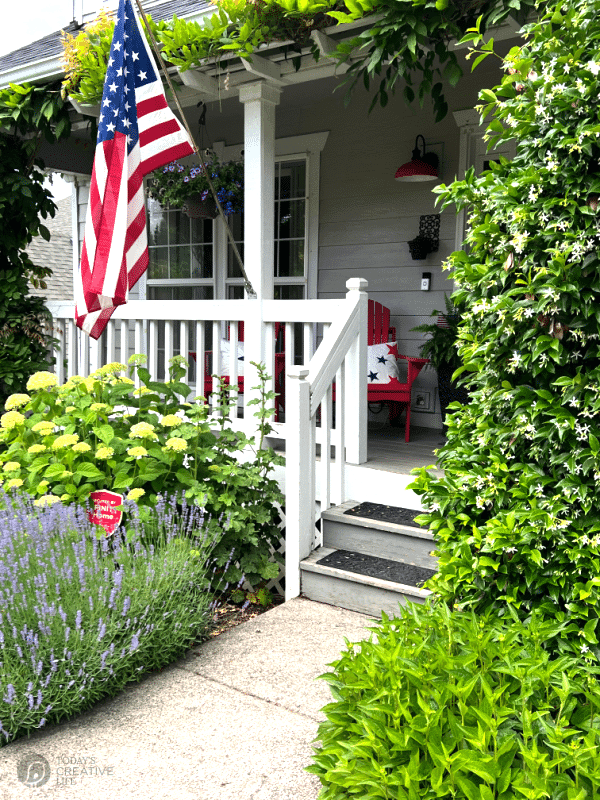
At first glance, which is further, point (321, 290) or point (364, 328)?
point (321, 290)

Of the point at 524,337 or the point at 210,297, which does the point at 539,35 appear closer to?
the point at 524,337

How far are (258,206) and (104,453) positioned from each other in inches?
Result: 76.2

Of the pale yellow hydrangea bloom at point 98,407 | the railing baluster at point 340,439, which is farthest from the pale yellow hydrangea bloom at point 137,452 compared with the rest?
the railing baluster at point 340,439

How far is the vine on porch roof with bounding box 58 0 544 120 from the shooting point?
3.50 metres

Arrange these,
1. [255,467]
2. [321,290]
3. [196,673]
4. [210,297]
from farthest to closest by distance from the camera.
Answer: [210,297] < [321,290] < [255,467] < [196,673]

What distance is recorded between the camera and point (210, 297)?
7391 mm

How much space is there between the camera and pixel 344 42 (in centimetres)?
396

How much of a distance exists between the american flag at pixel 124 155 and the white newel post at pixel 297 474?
1.07 m

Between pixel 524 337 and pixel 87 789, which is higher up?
pixel 524 337

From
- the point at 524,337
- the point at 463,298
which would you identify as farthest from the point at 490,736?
the point at 463,298

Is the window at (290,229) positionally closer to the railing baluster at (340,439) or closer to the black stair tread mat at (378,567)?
the railing baluster at (340,439)

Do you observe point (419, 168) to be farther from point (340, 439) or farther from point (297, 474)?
point (297, 474)

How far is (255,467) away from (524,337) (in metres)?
2.10

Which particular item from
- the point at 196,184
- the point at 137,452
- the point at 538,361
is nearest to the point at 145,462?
the point at 137,452
